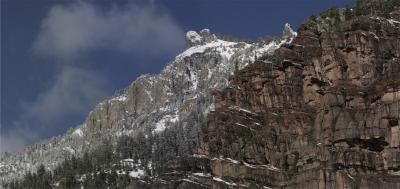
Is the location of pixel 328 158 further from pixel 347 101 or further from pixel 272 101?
pixel 272 101

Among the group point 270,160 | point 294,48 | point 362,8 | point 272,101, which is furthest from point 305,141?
point 362,8

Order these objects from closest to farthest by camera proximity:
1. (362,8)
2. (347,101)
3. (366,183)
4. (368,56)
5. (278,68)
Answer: (366,183) < (347,101) < (368,56) < (278,68) < (362,8)

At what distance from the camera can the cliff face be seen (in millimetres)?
137250

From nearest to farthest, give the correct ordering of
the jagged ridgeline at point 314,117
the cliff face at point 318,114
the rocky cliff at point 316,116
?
the cliff face at point 318,114 → the rocky cliff at point 316,116 → the jagged ridgeline at point 314,117

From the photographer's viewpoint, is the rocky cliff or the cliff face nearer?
the cliff face

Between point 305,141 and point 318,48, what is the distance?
2547 centimetres

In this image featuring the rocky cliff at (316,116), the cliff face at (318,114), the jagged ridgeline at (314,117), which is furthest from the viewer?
the jagged ridgeline at (314,117)

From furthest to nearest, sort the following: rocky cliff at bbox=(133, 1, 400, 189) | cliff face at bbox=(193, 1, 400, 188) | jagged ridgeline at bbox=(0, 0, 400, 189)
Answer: jagged ridgeline at bbox=(0, 0, 400, 189)
rocky cliff at bbox=(133, 1, 400, 189)
cliff face at bbox=(193, 1, 400, 188)

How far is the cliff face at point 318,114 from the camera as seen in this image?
137 meters

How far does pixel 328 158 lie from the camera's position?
13875 centimetres

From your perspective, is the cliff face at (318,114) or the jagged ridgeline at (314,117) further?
the jagged ridgeline at (314,117)

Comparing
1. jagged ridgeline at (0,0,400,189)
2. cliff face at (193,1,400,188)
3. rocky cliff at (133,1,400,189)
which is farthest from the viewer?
jagged ridgeline at (0,0,400,189)

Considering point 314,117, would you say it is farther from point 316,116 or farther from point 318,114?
point 318,114

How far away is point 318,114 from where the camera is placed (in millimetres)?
149125
